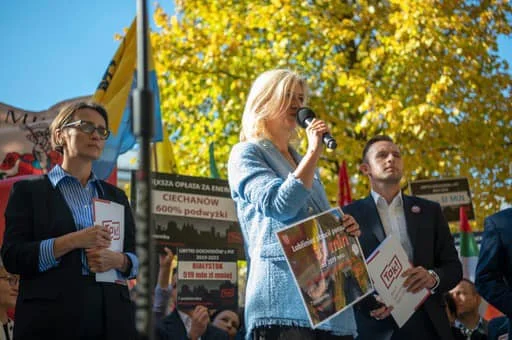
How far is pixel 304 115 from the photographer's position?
12.7 ft

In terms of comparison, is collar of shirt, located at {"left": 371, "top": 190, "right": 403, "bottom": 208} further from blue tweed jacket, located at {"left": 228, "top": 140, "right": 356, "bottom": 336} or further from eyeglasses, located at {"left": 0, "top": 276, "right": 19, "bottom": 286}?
eyeglasses, located at {"left": 0, "top": 276, "right": 19, "bottom": 286}

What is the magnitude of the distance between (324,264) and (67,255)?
1143mm

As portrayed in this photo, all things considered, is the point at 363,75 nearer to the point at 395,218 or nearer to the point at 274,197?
the point at 395,218

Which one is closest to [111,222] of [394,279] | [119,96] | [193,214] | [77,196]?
[77,196]

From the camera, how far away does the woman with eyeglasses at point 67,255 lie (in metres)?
3.79

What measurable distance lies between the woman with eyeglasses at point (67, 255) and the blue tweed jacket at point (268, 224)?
2.09 feet

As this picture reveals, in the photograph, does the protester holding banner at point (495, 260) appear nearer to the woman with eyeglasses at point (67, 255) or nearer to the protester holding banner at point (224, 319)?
the woman with eyeglasses at point (67, 255)

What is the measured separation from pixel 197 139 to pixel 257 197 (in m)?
11.5

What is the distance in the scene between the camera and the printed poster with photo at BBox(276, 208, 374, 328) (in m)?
3.57

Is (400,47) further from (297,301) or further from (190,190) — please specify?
(297,301)

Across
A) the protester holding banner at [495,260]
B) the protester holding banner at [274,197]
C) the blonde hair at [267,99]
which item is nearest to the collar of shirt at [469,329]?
the protester holding banner at [495,260]

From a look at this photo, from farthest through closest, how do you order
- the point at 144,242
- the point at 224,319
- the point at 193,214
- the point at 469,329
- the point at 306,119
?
the point at 469,329, the point at 193,214, the point at 224,319, the point at 306,119, the point at 144,242

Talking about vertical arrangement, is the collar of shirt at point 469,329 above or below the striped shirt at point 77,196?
below

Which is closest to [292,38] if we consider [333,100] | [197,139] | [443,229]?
[333,100]
